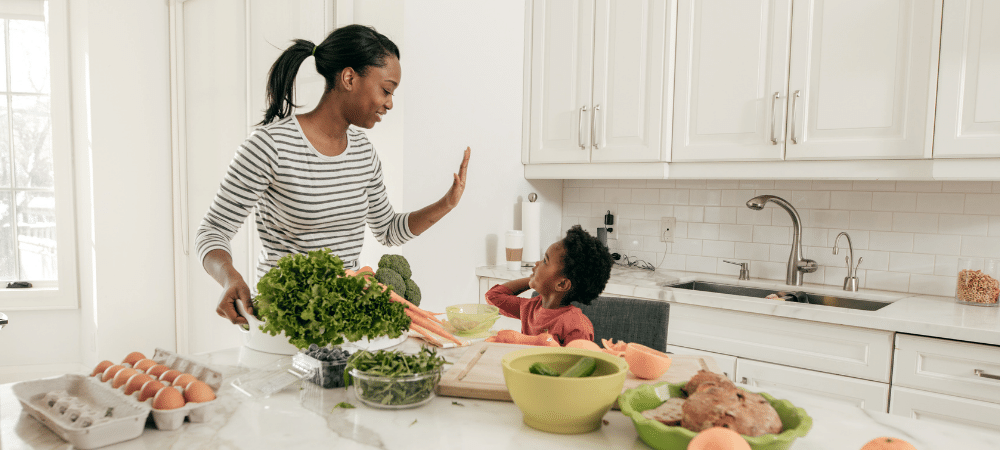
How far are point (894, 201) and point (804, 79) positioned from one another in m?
0.66

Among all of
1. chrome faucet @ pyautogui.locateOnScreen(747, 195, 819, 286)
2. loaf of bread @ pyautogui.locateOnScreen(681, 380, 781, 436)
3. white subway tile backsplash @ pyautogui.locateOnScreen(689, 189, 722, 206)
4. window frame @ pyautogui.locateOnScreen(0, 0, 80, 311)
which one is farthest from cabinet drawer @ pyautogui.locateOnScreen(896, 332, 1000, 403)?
window frame @ pyautogui.locateOnScreen(0, 0, 80, 311)

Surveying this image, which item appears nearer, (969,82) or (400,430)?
(400,430)

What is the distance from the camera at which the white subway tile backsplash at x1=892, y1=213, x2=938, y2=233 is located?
2420 mm

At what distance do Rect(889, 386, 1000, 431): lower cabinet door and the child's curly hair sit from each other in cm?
110

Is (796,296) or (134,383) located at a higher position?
(134,383)

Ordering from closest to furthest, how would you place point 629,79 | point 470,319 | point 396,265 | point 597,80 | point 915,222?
point 470,319
point 396,265
point 915,222
point 629,79
point 597,80

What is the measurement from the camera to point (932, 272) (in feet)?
7.94

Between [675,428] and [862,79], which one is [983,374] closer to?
[862,79]

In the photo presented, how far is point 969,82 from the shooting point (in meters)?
2.04

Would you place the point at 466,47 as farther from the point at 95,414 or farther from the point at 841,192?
the point at 95,414

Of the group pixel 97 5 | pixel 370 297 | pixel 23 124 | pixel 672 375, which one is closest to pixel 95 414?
pixel 370 297

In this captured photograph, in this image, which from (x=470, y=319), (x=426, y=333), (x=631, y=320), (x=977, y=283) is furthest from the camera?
(x=977, y=283)

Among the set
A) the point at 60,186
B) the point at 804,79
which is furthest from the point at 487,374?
the point at 60,186

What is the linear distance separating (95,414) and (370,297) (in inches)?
15.2
